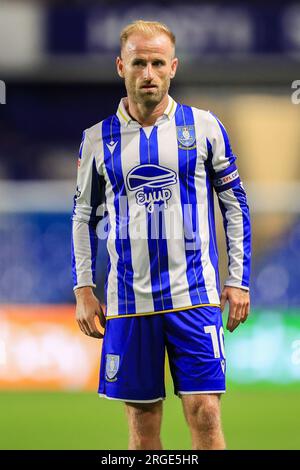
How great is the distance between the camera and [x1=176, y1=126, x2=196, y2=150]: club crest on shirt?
3619 millimetres

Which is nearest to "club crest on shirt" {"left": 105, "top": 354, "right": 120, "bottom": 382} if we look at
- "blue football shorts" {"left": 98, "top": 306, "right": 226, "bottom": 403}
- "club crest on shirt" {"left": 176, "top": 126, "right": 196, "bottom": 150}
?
"blue football shorts" {"left": 98, "top": 306, "right": 226, "bottom": 403}

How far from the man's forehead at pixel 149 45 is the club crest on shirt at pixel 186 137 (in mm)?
259

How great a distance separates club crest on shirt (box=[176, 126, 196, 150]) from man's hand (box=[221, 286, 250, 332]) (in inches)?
19.6

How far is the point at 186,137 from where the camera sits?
3635 millimetres

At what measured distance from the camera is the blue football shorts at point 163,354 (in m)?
3.53

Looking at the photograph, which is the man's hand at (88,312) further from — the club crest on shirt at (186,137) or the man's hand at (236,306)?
the club crest on shirt at (186,137)

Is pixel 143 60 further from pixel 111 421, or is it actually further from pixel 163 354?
pixel 111 421

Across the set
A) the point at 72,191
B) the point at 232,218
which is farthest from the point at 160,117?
the point at 72,191

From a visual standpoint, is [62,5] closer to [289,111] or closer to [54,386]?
[289,111]

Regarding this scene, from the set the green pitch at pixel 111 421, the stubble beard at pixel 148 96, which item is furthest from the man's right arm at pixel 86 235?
the green pitch at pixel 111 421

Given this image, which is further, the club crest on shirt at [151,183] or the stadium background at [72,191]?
the stadium background at [72,191]

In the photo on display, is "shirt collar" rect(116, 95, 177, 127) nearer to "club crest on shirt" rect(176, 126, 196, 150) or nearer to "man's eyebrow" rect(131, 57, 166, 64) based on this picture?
"club crest on shirt" rect(176, 126, 196, 150)

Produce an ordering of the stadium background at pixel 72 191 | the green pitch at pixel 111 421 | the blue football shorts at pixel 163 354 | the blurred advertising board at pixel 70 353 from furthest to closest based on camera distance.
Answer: the blurred advertising board at pixel 70 353
the stadium background at pixel 72 191
the green pitch at pixel 111 421
the blue football shorts at pixel 163 354

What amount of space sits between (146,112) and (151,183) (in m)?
0.25
